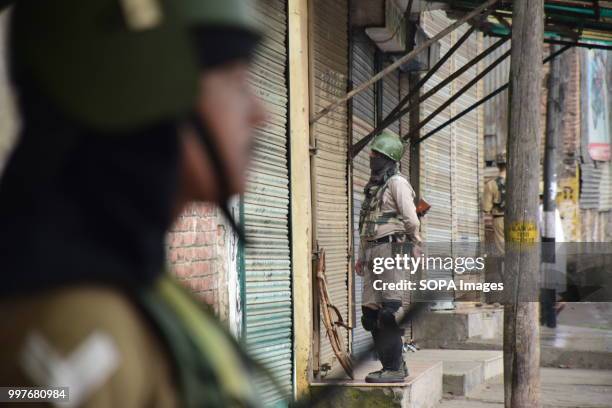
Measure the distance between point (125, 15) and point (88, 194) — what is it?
0.20 m

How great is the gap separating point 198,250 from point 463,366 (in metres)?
4.90

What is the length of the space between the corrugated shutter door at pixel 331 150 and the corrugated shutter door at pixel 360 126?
33cm

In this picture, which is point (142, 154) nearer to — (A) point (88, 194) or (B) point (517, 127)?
(A) point (88, 194)

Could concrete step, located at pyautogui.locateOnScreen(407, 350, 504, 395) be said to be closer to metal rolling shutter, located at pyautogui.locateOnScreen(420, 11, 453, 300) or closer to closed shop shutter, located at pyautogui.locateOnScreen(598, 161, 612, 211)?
metal rolling shutter, located at pyautogui.locateOnScreen(420, 11, 453, 300)

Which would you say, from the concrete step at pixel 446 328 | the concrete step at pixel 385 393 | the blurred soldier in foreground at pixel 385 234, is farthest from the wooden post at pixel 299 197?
the concrete step at pixel 446 328

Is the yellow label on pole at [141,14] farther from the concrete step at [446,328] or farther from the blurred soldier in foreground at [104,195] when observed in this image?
the concrete step at [446,328]

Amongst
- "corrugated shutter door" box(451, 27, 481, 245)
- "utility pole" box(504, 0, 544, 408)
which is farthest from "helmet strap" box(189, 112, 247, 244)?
"corrugated shutter door" box(451, 27, 481, 245)

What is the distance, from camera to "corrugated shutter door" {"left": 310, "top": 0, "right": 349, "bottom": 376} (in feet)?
30.9

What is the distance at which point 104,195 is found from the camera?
1227mm

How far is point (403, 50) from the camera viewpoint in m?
12.2

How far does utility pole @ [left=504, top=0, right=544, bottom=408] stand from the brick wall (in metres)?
2.46

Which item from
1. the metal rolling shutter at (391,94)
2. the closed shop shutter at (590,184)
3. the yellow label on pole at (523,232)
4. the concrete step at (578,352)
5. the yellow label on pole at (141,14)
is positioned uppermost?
the closed shop shutter at (590,184)

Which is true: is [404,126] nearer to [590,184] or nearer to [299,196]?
[299,196]

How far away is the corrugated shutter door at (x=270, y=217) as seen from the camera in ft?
25.3
